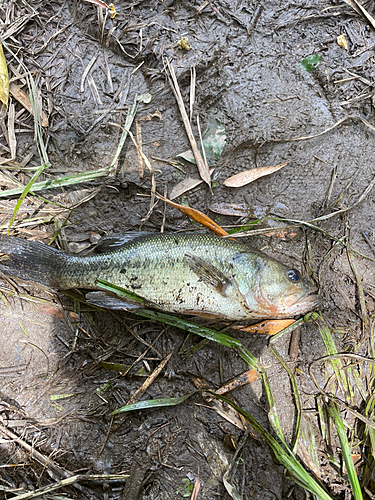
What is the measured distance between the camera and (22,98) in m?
3.27

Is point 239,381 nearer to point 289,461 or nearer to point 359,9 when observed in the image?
point 289,461

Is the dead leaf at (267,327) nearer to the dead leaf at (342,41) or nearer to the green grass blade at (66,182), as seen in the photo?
the green grass blade at (66,182)

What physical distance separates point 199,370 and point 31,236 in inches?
89.5

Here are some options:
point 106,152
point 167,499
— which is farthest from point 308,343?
point 106,152

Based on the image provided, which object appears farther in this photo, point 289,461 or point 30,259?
point 30,259

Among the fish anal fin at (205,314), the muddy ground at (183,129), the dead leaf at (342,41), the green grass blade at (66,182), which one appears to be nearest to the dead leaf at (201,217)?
the muddy ground at (183,129)

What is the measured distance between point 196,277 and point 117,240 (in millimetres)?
902

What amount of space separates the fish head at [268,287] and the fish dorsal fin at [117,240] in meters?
0.99

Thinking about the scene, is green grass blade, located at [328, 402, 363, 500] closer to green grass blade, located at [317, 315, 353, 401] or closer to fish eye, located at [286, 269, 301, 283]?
green grass blade, located at [317, 315, 353, 401]

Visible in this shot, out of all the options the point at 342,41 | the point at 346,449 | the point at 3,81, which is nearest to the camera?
the point at 346,449

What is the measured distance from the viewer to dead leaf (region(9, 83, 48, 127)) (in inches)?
128

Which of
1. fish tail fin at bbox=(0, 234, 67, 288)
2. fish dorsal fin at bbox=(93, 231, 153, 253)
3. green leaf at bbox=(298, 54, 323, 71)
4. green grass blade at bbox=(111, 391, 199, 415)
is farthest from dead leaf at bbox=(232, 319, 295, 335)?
green leaf at bbox=(298, 54, 323, 71)

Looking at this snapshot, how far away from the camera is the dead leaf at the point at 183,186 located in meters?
3.22

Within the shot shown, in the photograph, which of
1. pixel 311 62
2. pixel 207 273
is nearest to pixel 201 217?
pixel 207 273
